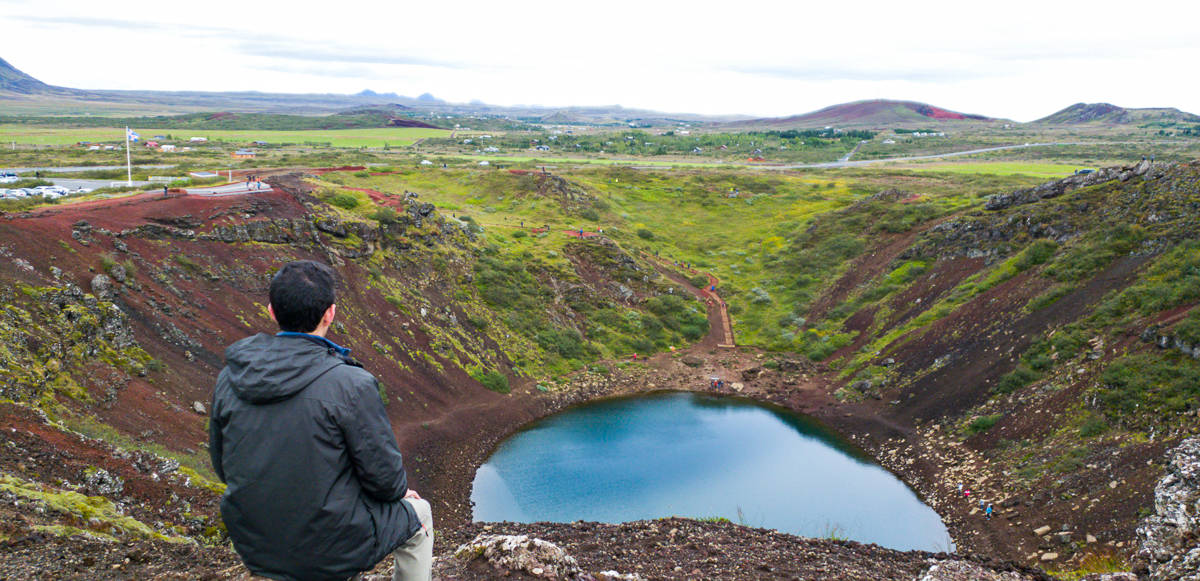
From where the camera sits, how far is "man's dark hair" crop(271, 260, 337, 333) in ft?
14.4

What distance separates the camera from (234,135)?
150000 millimetres

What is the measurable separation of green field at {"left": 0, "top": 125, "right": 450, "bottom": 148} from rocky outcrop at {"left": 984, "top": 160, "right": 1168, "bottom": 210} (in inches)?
4802

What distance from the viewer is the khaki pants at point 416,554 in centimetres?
522

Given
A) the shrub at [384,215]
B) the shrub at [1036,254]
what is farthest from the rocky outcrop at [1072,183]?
the shrub at [384,215]

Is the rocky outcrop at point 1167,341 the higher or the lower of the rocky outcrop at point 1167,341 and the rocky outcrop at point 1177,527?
the higher

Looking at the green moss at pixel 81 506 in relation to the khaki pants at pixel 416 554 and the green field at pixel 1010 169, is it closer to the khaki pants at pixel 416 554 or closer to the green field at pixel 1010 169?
the khaki pants at pixel 416 554

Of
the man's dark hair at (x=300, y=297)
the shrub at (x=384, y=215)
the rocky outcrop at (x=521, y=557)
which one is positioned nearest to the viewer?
the man's dark hair at (x=300, y=297)

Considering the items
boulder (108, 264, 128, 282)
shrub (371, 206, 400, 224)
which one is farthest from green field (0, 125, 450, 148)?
boulder (108, 264, 128, 282)

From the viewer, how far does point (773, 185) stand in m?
83.4

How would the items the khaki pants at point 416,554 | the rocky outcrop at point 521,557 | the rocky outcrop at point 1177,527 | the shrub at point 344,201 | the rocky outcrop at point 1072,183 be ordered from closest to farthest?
1. the khaki pants at point 416,554
2. the rocky outcrop at point 521,557
3. the rocky outcrop at point 1177,527
4. the rocky outcrop at point 1072,183
5. the shrub at point 344,201

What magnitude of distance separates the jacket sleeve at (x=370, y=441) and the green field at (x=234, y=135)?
440ft

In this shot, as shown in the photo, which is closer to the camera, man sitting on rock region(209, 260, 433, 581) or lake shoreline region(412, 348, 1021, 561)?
man sitting on rock region(209, 260, 433, 581)

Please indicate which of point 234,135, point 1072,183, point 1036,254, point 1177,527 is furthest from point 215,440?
point 234,135

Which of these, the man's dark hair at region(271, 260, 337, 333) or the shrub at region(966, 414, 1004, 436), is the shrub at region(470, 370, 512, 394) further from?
the man's dark hair at region(271, 260, 337, 333)
